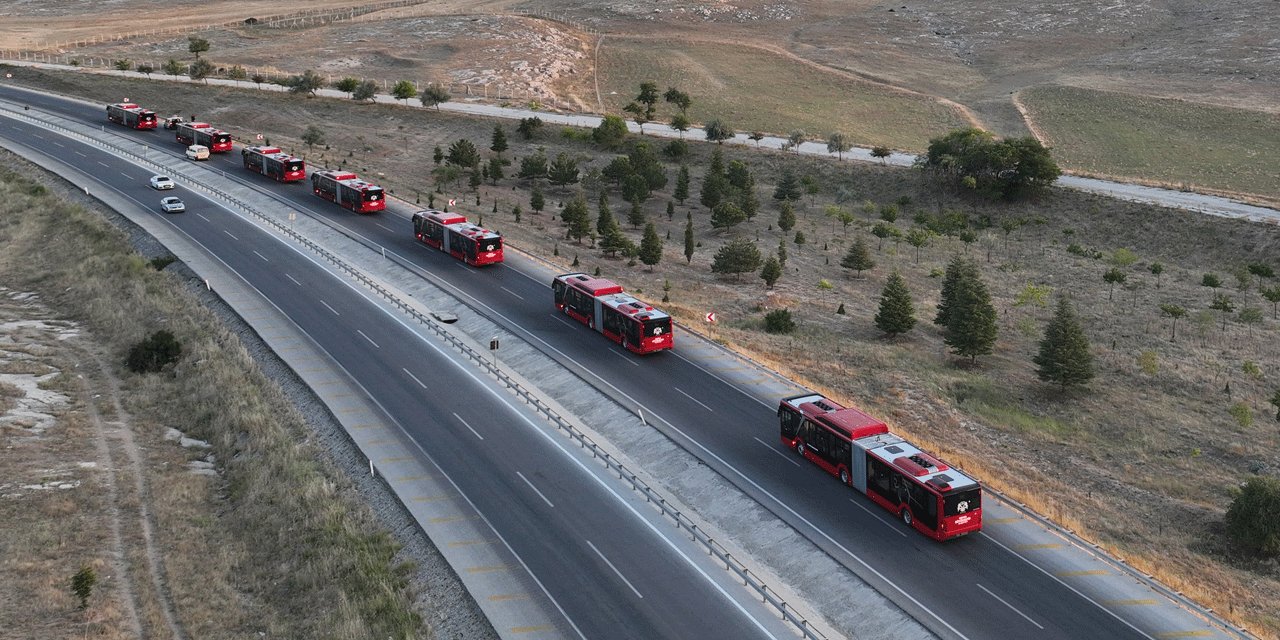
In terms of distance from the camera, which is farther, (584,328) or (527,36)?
(527,36)

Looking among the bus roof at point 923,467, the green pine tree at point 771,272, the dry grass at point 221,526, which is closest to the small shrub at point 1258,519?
the bus roof at point 923,467

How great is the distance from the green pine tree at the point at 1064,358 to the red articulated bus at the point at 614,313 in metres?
20.8

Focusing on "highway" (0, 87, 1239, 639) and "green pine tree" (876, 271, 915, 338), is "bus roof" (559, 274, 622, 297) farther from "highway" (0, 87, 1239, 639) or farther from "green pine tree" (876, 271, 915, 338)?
"green pine tree" (876, 271, 915, 338)

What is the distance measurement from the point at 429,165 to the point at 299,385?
209 feet

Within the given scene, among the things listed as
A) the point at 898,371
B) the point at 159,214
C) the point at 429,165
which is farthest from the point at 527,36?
the point at 898,371

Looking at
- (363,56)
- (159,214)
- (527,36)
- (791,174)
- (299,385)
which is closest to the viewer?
(299,385)

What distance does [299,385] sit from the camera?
5191 centimetres

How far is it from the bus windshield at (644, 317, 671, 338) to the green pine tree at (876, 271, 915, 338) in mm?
16622

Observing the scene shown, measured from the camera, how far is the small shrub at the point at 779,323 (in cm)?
6550

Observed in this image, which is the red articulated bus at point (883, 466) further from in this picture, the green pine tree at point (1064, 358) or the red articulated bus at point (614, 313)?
the green pine tree at point (1064, 358)

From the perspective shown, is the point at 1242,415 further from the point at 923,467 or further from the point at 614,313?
the point at 614,313

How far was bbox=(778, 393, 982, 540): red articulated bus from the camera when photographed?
3778 centimetres

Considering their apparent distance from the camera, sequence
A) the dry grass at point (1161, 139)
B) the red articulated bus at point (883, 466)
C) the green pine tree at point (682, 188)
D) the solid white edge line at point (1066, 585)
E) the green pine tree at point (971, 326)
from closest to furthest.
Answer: the solid white edge line at point (1066, 585)
the red articulated bus at point (883, 466)
the green pine tree at point (971, 326)
the green pine tree at point (682, 188)
the dry grass at point (1161, 139)

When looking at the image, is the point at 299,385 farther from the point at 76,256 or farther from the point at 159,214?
the point at 159,214
